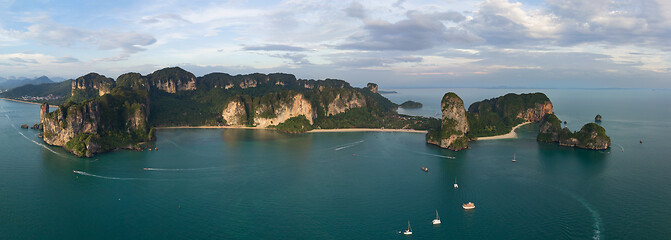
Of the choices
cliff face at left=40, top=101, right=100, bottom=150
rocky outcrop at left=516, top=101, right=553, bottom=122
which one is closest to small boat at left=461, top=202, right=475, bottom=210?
cliff face at left=40, top=101, right=100, bottom=150

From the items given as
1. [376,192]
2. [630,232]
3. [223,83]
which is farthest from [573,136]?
[223,83]

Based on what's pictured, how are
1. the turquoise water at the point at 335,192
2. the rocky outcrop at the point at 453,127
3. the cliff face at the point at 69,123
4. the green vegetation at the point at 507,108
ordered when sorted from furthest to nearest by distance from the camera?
the green vegetation at the point at 507,108 < the rocky outcrop at the point at 453,127 < the cliff face at the point at 69,123 < the turquoise water at the point at 335,192

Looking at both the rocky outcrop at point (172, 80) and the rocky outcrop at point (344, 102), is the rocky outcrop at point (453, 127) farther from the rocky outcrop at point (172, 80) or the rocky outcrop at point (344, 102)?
the rocky outcrop at point (172, 80)

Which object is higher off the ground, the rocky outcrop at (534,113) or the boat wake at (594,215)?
the rocky outcrop at (534,113)

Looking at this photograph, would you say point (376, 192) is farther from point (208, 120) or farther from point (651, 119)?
point (651, 119)

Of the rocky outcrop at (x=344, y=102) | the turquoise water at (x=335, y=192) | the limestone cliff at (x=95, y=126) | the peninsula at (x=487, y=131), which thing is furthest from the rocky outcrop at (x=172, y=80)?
the peninsula at (x=487, y=131)

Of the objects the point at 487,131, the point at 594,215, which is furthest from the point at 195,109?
the point at 594,215
